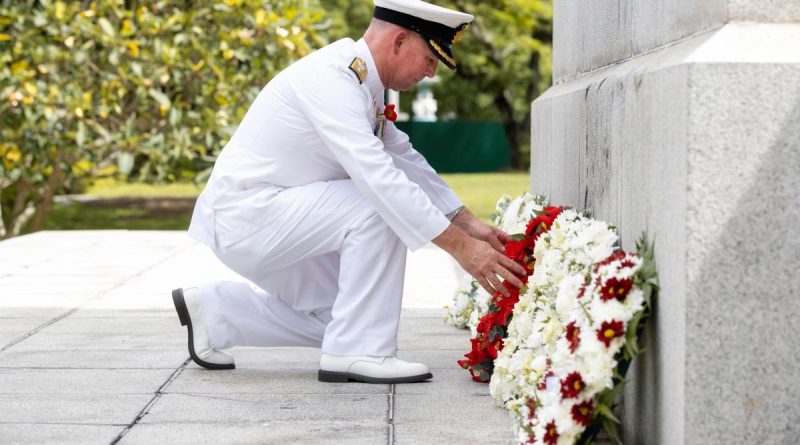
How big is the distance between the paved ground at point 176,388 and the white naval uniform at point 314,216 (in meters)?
0.23

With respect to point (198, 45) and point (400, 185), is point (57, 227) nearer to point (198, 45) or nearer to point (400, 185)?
point (198, 45)

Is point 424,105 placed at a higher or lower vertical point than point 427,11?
lower

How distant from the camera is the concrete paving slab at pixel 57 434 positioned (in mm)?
3715

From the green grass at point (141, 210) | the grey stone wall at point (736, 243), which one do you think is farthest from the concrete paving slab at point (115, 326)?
the green grass at point (141, 210)

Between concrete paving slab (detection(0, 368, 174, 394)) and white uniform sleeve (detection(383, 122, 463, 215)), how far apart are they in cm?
122

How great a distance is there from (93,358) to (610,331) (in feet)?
8.70

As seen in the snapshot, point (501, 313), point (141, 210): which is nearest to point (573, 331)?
point (501, 313)

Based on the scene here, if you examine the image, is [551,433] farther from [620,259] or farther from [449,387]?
[449,387]

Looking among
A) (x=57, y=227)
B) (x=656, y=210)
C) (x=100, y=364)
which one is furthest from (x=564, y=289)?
(x=57, y=227)

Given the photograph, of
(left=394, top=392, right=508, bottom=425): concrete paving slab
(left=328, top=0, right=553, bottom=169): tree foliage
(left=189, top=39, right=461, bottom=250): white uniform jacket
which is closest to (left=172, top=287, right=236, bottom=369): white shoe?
(left=189, top=39, right=461, bottom=250): white uniform jacket

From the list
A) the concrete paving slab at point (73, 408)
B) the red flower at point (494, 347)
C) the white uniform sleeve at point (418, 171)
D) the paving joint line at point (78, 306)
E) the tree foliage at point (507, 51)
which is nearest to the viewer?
the concrete paving slab at point (73, 408)

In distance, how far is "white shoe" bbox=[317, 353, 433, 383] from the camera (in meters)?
4.61

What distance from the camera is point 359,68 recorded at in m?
4.56

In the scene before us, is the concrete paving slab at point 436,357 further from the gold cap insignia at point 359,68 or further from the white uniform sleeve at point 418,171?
the gold cap insignia at point 359,68
